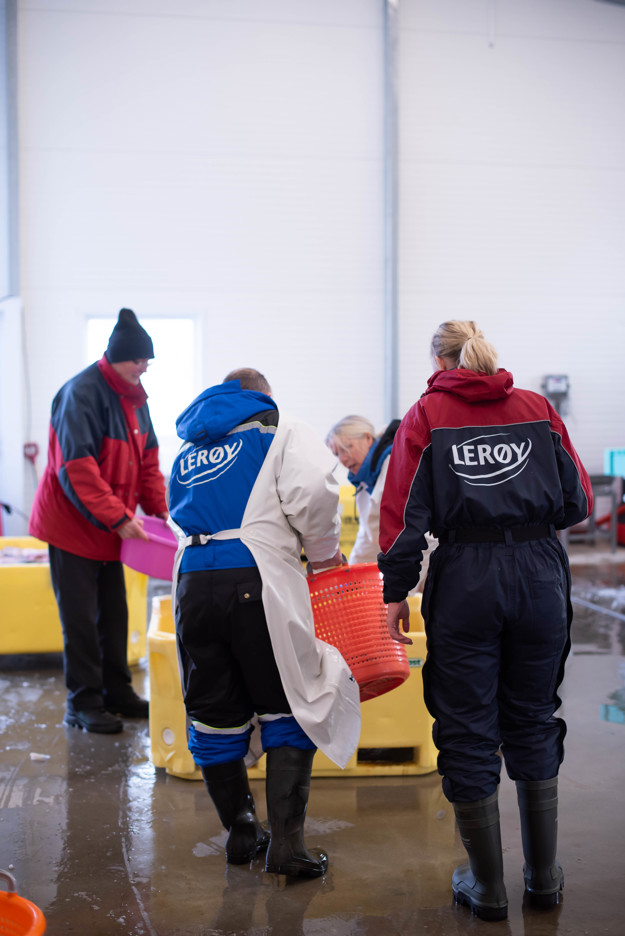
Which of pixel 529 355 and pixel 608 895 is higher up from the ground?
pixel 529 355

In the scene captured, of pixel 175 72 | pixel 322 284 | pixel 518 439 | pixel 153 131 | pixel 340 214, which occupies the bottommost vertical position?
pixel 518 439

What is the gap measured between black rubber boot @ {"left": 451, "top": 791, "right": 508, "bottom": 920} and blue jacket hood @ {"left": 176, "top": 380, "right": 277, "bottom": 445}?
1185 millimetres

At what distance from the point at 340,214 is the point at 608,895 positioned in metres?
8.32

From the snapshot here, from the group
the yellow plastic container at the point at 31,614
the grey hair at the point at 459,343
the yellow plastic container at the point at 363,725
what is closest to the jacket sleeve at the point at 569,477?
the grey hair at the point at 459,343

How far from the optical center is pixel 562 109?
10.0 metres

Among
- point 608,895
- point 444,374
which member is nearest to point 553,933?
point 608,895

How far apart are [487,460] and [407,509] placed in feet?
0.77

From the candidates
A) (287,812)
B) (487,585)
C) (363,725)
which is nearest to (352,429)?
(363,725)

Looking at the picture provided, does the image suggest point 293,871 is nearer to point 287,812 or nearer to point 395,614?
point 287,812

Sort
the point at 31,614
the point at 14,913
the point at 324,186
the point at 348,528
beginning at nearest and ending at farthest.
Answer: the point at 14,913 → the point at 31,614 → the point at 348,528 → the point at 324,186

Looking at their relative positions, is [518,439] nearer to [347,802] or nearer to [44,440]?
[347,802]

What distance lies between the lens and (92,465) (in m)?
3.52

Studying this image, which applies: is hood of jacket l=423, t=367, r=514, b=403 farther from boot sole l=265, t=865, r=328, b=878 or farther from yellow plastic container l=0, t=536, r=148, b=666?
yellow plastic container l=0, t=536, r=148, b=666

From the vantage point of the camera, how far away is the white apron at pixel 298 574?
2.32 metres
